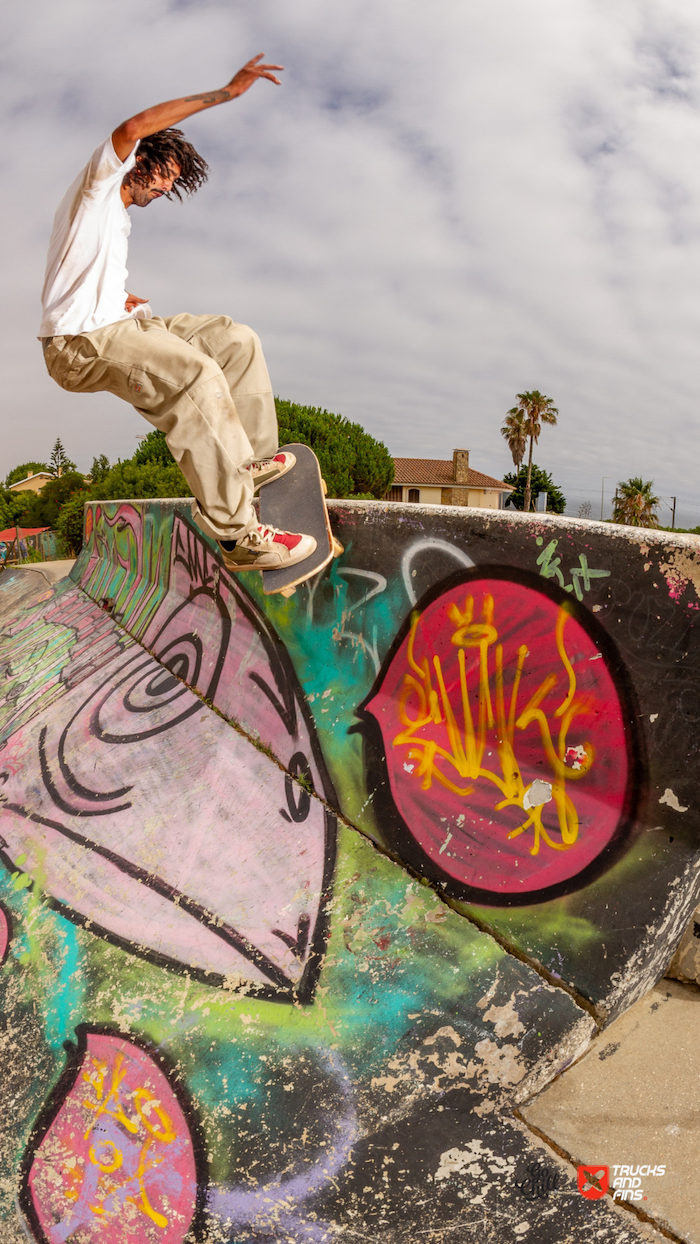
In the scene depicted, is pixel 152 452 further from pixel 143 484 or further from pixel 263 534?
pixel 263 534

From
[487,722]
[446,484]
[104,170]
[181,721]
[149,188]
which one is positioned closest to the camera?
[487,722]

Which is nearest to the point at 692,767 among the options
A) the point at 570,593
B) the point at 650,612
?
the point at 650,612

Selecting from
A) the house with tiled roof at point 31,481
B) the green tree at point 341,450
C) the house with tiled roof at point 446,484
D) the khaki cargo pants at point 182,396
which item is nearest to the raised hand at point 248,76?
the khaki cargo pants at point 182,396

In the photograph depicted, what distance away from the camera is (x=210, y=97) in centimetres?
280

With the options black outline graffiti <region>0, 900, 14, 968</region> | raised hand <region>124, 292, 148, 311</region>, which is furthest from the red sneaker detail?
black outline graffiti <region>0, 900, 14, 968</region>

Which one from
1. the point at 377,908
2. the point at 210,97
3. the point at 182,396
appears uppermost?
the point at 210,97

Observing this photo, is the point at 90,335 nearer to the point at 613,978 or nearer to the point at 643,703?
the point at 643,703

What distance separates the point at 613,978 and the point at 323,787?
139 centimetres

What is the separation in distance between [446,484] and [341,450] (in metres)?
28.1

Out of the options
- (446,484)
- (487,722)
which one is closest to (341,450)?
(446,484)

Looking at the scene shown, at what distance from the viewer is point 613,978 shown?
2.34 metres

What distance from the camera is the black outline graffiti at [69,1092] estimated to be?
2.09 metres

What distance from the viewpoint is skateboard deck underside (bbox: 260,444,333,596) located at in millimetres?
3328

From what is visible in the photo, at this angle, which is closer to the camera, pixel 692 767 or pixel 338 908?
pixel 692 767
